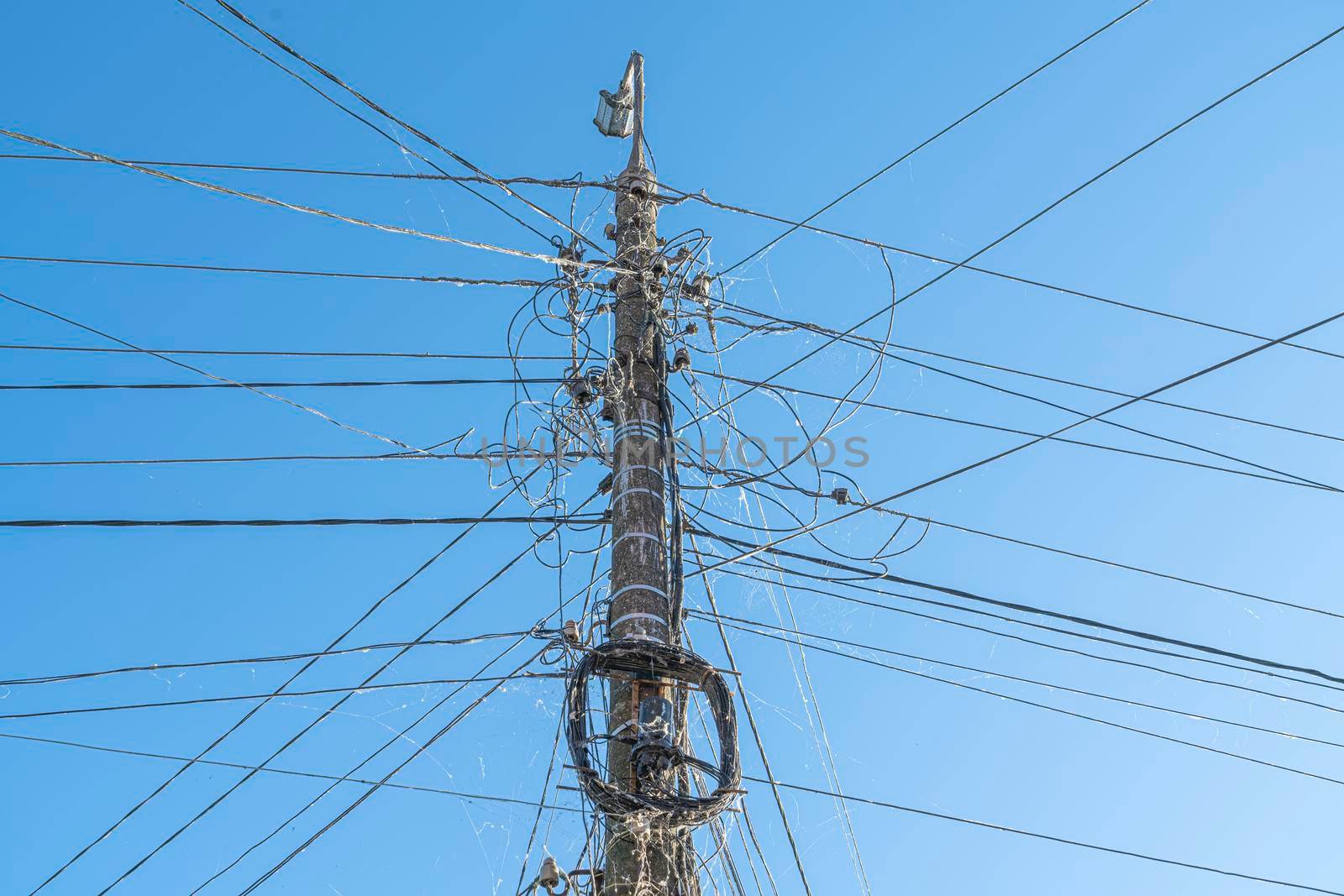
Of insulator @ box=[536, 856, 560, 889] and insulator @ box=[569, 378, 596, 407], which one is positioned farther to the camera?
insulator @ box=[569, 378, 596, 407]

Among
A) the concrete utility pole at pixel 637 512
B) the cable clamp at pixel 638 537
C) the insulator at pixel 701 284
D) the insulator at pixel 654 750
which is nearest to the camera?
the concrete utility pole at pixel 637 512

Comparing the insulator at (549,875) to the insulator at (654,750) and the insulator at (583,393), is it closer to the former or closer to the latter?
the insulator at (654,750)

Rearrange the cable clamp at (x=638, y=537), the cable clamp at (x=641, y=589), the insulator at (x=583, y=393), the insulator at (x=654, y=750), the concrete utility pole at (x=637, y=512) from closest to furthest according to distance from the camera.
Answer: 1. the concrete utility pole at (x=637, y=512)
2. the insulator at (x=654, y=750)
3. the cable clamp at (x=641, y=589)
4. the cable clamp at (x=638, y=537)
5. the insulator at (x=583, y=393)

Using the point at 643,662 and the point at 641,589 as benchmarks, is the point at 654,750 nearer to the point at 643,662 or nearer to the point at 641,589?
the point at 643,662

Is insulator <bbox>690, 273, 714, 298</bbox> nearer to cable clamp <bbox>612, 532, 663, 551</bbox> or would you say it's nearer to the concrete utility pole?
the concrete utility pole

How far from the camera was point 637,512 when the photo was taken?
618 centimetres

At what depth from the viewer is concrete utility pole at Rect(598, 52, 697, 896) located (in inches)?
199

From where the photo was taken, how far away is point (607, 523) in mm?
7105

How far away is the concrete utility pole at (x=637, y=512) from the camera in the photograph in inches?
199

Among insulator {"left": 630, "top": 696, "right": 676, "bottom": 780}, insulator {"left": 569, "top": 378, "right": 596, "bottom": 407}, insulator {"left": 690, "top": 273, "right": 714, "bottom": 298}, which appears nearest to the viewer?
insulator {"left": 630, "top": 696, "right": 676, "bottom": 780}

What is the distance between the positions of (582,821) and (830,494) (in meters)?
2.63

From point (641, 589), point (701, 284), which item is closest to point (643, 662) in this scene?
point (641, 589)

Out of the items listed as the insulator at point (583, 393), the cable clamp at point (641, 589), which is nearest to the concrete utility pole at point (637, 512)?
the cable clamp at point (641, 589)

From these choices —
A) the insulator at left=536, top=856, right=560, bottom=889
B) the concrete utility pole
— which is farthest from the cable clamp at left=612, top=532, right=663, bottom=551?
the insulator at left=536, top=856, right=560, bottom=889
